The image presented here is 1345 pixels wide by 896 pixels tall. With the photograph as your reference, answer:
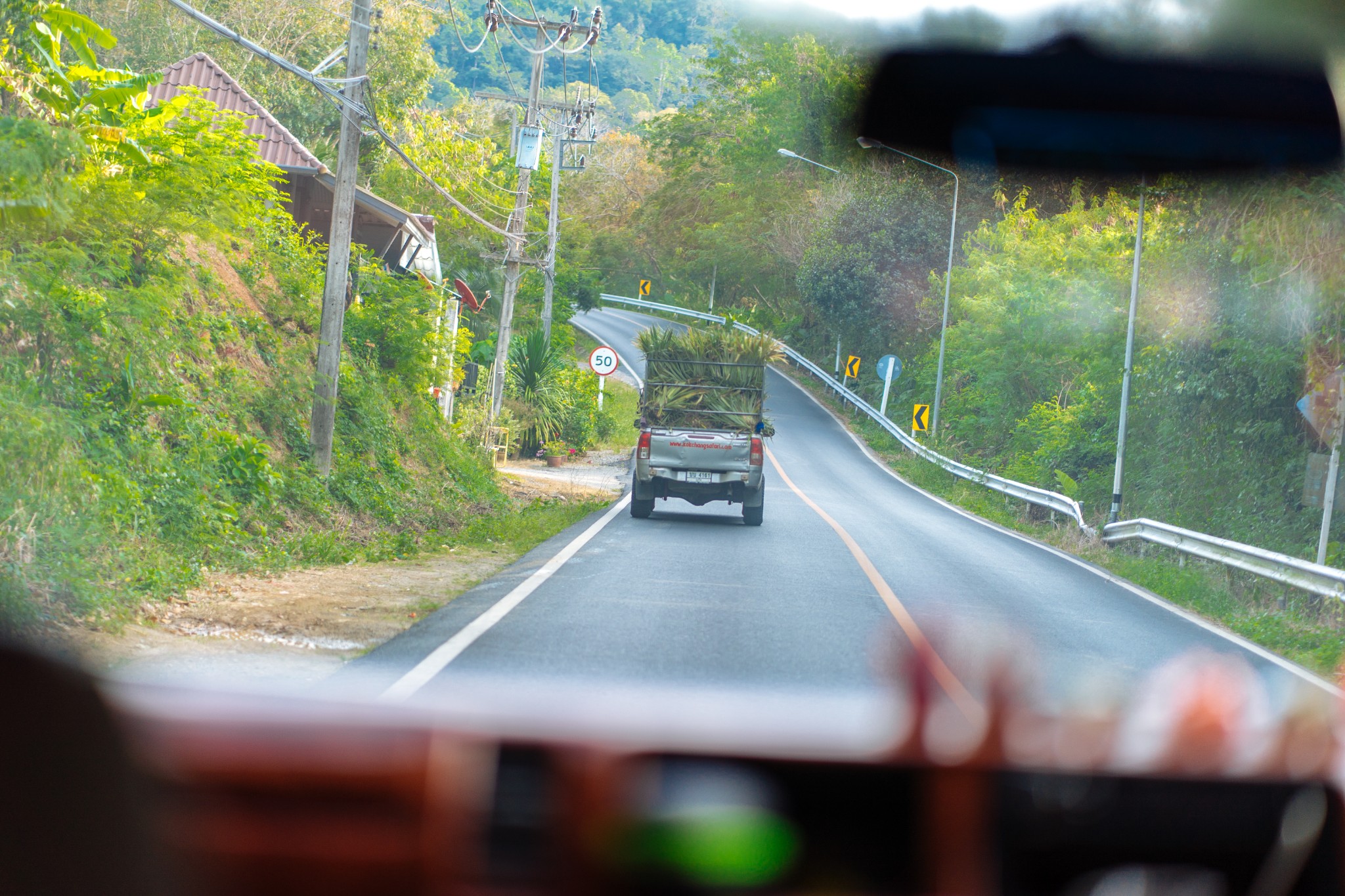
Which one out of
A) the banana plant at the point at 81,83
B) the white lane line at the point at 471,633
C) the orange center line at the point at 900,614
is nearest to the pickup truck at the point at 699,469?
the orange center line at the point at 900,614

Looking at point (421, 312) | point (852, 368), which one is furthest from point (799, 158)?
point (421, 312)

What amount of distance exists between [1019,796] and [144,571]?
27.7 feet

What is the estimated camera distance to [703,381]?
66.1ft

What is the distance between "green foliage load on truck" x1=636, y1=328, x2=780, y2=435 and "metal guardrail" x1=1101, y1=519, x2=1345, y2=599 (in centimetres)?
628

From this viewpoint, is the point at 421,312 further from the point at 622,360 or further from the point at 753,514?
the point at 622,360

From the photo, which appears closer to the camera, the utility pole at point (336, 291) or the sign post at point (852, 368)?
the utility pole at point (336, 291)

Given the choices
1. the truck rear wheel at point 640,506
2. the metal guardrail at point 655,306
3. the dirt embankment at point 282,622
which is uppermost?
the metal guardrail at point 655,306

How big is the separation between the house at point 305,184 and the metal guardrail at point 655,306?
3757cm

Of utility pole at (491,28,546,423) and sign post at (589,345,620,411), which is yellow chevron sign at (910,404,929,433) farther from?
utility pole at (491,28,546,423)

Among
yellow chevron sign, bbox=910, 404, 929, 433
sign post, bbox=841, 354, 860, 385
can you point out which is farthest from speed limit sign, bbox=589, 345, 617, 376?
sign post, bbox=841, 354, 860, 385

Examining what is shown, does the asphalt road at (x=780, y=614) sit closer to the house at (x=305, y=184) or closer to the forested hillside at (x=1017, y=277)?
the forested hillside at (x=1017, y=277)

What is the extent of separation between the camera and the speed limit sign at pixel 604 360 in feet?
105

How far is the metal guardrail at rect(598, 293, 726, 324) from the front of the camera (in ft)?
215

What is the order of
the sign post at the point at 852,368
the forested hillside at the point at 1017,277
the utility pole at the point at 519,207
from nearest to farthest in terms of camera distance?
the forested hillside at the point at 1017,277 < the utility pole at the point at 519,207 < the sign post at the point at 852,368
